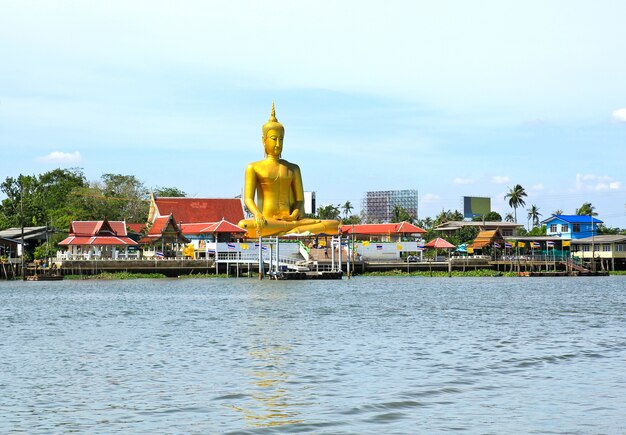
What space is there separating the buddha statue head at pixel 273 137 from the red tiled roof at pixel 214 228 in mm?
14536

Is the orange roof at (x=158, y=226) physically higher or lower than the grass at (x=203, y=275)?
higher

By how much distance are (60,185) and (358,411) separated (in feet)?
314

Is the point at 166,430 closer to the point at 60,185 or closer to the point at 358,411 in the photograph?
the point at 358,411

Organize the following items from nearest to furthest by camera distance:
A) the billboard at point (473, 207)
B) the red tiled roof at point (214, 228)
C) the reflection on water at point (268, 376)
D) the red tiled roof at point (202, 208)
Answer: the reflection on water at point (268, 376) → the red tiled roof at point (214, 228) → the red tiled roof at point (202, 208) → the billboard at point (473, 207)

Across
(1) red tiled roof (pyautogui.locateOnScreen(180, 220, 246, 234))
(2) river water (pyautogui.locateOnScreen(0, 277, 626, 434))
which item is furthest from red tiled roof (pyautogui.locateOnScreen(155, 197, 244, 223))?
(2) river water (pyautogui.locateOnScreen(0, 277, 626, 434))

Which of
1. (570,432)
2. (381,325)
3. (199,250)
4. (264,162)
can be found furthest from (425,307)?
(199,250)

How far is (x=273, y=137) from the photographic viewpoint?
67188 millimetres

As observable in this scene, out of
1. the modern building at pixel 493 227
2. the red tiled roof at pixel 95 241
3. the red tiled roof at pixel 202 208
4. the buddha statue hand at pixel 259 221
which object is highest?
the red tiled roof at pixel 202 208

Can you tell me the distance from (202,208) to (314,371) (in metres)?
76.3

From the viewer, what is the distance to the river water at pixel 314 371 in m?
13.5

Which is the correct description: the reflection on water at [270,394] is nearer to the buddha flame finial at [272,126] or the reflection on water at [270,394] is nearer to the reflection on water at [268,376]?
the reflection on water at [268,376]

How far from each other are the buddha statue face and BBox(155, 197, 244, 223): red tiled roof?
1012 inches

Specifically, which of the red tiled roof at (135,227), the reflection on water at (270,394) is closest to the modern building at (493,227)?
the red tiled roof at (135,227)

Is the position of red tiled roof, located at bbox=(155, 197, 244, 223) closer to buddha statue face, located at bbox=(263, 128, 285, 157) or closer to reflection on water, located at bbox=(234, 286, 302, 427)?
buddha statue face, located at bbox=(263, 128, 285, 157)
